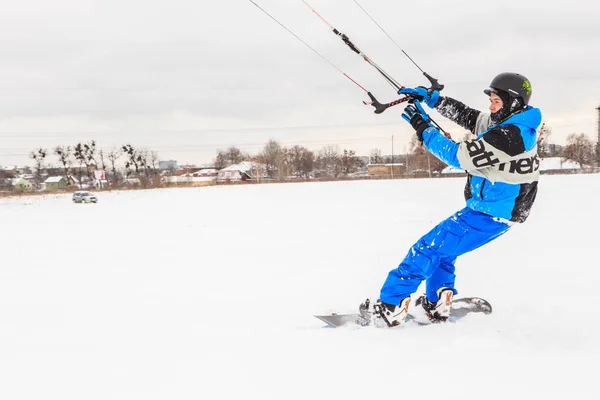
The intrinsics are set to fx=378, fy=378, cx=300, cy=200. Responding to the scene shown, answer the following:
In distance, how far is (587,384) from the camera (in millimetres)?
2148

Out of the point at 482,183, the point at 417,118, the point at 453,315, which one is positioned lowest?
the point at 453,315

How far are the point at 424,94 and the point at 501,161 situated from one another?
1.19 meters

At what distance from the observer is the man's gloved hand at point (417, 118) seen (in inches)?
126

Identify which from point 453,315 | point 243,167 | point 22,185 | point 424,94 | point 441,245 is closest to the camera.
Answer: point 441,245

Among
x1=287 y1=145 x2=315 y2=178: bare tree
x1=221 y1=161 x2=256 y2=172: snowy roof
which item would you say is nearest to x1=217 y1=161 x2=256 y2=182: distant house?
x1=221 y1=161 x2=256 y2=172: snowy roof

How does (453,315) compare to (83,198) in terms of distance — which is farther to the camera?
(83,198)

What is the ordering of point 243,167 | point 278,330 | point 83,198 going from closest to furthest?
1. point 278,330
2. point 83,198
3. point 243,167

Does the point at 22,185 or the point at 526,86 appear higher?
the point at 526,86

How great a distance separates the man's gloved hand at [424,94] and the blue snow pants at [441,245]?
1214 mm

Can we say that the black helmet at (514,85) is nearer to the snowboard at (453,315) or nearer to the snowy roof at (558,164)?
the snowboard at (453,315)

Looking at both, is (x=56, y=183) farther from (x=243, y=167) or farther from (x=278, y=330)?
(x=278, y=330)

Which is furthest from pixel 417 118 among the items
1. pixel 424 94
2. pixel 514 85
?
pixel 514 85

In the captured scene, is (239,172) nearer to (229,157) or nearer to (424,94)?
(229,157)

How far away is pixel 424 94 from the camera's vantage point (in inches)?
145
